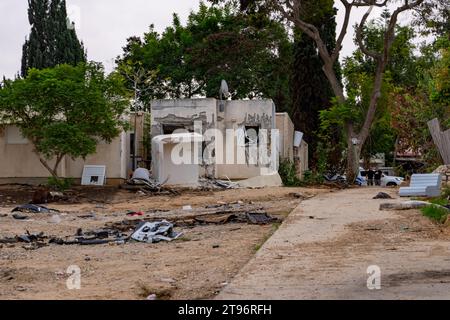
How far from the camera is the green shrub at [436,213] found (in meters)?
11.2

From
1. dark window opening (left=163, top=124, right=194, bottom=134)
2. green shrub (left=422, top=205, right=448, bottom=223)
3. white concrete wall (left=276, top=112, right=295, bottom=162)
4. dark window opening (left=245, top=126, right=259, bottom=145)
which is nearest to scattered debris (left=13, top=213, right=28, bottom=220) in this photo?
green shrub (left=422, top=205, right=448, bottom=223)

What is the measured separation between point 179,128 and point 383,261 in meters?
19.8

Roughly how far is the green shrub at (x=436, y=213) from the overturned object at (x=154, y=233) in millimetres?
3863

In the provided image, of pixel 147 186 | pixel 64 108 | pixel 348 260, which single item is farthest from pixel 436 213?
pixel 64 108

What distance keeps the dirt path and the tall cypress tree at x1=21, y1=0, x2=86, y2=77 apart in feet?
97.4

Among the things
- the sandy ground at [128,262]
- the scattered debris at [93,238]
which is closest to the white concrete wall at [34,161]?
the sandy ground at [128,262]

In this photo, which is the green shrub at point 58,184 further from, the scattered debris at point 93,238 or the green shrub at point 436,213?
the green shrub at point 436,213

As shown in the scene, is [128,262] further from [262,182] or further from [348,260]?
[262,182]

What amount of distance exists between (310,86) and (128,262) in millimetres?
30353

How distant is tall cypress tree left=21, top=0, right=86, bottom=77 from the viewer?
39.4 m

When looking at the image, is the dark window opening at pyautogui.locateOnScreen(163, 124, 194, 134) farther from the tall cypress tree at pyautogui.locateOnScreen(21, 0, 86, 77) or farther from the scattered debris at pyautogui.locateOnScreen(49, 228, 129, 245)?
the scattered debris at pyautogui.locateOnScreen(49, 228, 129, 245)

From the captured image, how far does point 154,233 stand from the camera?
445 inches
